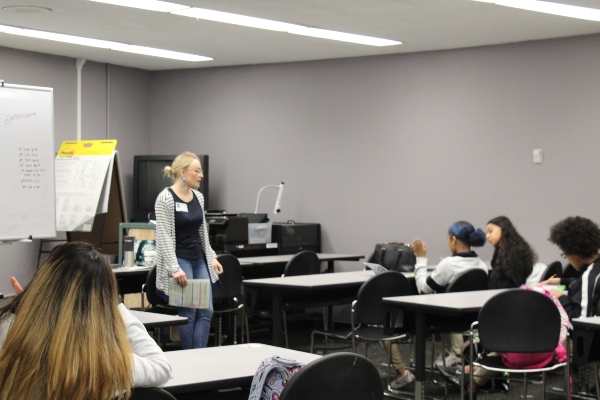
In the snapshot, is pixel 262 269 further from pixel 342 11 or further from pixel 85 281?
pixel 85 281

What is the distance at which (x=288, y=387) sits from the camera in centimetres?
224

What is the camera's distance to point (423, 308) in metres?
4.72

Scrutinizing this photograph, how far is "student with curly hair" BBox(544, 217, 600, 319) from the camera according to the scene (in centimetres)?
452

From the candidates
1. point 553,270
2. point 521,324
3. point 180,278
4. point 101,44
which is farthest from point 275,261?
point 521,324

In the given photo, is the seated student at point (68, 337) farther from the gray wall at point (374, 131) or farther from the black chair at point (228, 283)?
the gray wall at point (374, 131)

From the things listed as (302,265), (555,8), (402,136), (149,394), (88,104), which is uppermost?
(555,8)

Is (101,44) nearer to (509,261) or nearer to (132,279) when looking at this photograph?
(132,279)

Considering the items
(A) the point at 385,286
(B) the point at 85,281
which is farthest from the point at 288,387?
(A) the point at 385,286

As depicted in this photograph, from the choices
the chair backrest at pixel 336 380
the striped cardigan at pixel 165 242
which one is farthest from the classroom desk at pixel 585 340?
the striped cardigan at pixel 165 242

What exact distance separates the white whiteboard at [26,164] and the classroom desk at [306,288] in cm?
150

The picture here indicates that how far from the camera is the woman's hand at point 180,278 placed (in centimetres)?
550

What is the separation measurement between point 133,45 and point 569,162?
4254 millimetres

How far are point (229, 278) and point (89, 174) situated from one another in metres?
2.37

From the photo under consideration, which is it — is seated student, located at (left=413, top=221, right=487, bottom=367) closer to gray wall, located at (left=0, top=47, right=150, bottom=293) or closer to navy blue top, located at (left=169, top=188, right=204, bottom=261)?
navy blue top, located at (left=169, top=188, right=204, bottom=261)
